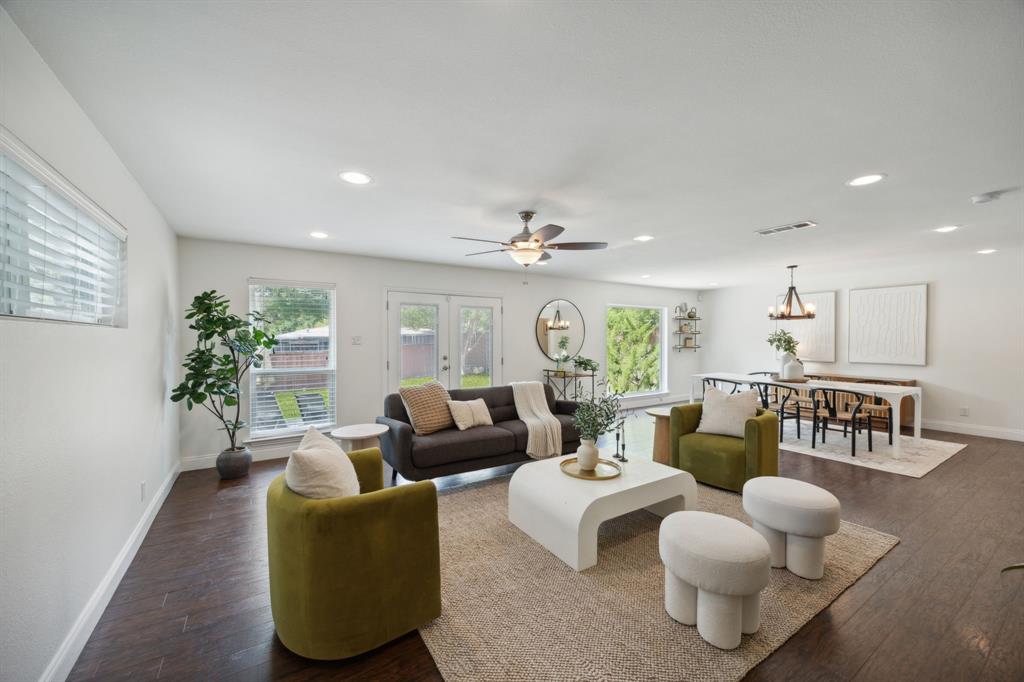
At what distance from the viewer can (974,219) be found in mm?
3820

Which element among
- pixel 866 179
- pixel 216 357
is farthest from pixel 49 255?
pixel 866 179

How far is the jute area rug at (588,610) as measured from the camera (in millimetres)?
1753

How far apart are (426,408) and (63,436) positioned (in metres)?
2.56

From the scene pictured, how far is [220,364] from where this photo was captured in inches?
157

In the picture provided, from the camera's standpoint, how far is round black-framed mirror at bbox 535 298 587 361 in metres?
7.12

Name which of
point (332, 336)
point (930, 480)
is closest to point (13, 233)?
point (332, 336)

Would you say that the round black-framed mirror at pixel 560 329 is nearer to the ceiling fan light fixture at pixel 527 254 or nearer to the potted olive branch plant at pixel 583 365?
the potted olive branch plant at pixel 583 365

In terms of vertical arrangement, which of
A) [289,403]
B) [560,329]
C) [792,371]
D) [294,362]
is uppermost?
[560,329]

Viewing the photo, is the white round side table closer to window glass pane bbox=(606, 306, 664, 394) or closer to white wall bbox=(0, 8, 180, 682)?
white wall bbox=(0, 8, 180, 682)

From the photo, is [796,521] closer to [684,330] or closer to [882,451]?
[882,451]

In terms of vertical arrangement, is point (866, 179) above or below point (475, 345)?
above

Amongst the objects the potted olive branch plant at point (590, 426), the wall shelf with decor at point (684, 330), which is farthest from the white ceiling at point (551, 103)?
the wall shelf with decor at point (684, 330)

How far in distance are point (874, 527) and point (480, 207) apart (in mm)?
3859

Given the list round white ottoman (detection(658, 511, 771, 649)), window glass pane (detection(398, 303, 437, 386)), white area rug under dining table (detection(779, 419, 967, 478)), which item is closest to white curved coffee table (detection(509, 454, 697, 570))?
round white ottoman (detection(658, 511, 771, 649))
